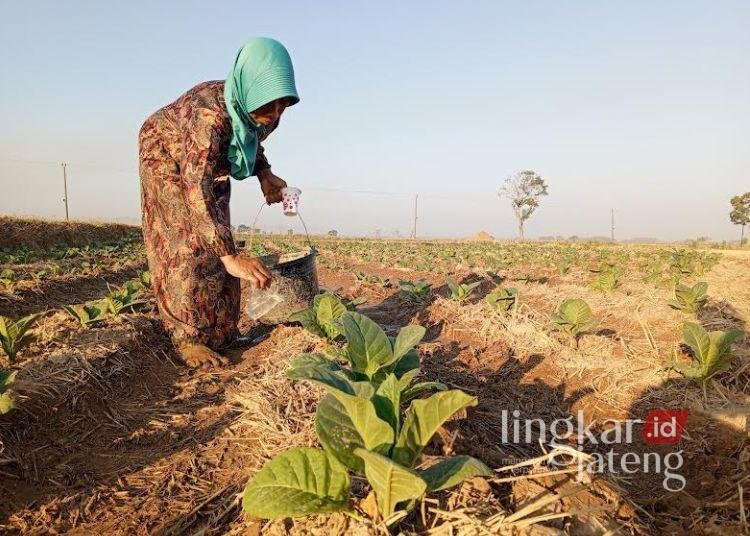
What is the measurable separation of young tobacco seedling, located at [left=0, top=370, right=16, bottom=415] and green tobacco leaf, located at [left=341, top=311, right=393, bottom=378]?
1.36 metres

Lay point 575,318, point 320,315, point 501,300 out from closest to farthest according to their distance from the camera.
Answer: point 320,315 < point 575,318 < point 501,300

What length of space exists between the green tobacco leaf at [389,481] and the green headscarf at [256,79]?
92.8 inches

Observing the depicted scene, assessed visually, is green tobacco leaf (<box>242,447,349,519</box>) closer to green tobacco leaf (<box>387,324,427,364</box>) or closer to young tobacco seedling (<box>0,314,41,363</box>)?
green tobacco leaf (<box>387,324,427,364</box>)

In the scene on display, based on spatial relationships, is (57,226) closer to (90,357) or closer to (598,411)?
(90,357)

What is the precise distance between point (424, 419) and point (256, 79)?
7.78 feet

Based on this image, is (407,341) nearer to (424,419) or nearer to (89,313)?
(424,419)

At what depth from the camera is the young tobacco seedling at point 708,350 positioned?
2662 millimetres

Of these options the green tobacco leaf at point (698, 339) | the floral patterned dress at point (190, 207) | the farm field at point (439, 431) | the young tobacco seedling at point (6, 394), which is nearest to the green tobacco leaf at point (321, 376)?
the farm field at point (439, 431)

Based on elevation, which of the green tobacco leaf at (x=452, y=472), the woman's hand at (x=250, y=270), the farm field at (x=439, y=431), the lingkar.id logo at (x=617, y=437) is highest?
the woman's hand at (x=250, y=270)

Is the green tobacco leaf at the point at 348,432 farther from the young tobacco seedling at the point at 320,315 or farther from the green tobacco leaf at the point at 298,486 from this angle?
the young tobacco seedling at the point at 320,315

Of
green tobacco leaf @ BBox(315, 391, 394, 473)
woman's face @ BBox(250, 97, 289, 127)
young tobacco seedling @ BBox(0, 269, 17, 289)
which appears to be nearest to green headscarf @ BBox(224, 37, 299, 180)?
woman's face @ BBox(250, 97, 289, 127)

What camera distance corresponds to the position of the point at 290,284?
3926 mm

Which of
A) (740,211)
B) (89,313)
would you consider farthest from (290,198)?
(740,211)

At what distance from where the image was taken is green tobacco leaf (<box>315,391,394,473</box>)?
1.27m
